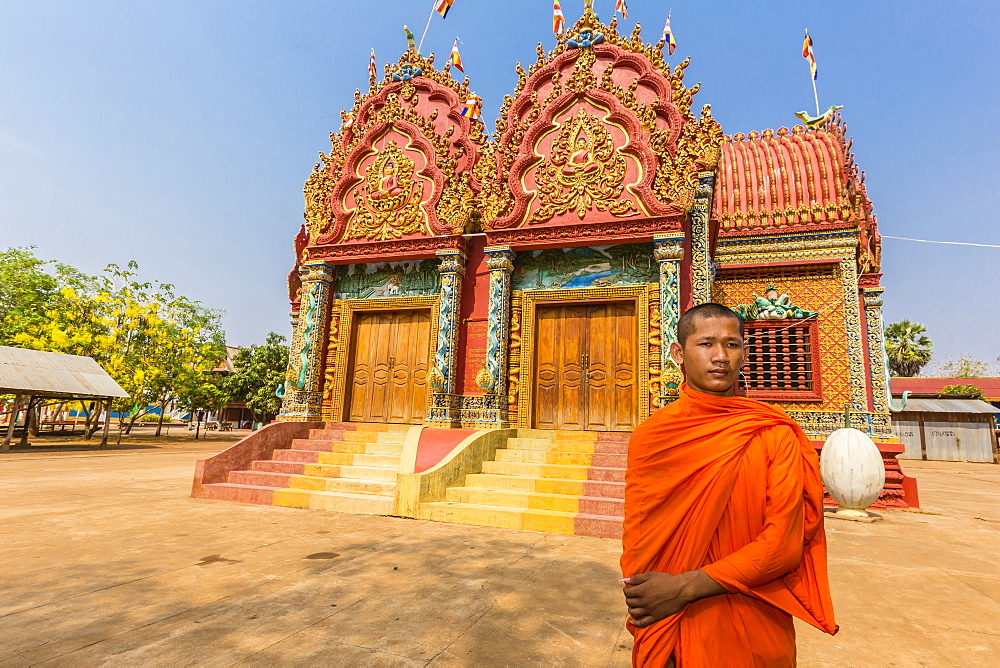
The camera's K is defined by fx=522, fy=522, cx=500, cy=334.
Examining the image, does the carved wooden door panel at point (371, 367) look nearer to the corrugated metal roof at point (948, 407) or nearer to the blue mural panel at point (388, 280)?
the blue mural panel at point (388, 280)

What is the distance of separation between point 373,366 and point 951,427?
28547mm

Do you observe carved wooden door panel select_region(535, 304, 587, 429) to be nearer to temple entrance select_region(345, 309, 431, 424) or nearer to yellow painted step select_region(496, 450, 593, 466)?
yellow painted step select_region(496, 450, 593, 466)

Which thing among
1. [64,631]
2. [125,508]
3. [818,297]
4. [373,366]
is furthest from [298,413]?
[818,297]

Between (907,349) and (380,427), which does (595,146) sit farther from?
(907,349)

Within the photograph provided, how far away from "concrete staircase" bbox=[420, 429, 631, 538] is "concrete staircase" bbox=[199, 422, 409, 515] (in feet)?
3.66

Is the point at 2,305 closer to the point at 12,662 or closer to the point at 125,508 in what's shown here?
the point at 125,508

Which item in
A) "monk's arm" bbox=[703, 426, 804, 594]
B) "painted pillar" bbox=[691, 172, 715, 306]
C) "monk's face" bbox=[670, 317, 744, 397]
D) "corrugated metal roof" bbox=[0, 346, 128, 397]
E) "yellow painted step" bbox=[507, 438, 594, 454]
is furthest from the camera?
"corrugated metal roof" bbox=[0, 346, 128, 397]

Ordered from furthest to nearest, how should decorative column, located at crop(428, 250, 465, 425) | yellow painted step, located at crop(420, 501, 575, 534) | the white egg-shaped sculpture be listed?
decorative column, located at crop(428, 250, 465, 425)
the white egg-shaped sculpture
yellow painted step, located at crop(420, 501, 575, 534)

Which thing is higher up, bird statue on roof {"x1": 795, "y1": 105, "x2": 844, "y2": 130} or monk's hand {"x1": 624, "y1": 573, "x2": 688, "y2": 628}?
bird statue on roof {"x1": 795, "y1": 105, "x2": 844, "y2": 130}

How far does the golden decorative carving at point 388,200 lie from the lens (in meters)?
10.9

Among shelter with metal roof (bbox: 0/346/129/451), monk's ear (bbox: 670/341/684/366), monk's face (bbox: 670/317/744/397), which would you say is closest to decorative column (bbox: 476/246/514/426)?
monk's ear (bbox: 670/341/684/366)

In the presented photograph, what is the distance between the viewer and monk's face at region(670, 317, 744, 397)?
1.85 m

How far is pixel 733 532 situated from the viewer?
5.58 ft

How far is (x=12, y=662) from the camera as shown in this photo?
264cm
